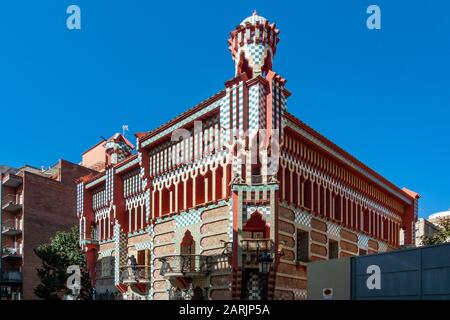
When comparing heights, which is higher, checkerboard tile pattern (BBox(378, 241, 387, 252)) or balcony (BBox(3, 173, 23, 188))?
balcony (BBox(3, 173, 23, 188))

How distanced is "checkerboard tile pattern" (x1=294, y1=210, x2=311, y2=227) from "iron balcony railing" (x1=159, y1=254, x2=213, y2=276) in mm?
4025

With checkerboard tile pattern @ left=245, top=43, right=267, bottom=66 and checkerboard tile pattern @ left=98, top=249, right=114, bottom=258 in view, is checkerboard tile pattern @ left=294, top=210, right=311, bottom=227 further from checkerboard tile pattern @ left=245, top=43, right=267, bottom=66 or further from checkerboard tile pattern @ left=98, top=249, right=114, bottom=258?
checkerboard tile pattern @ left=98, top=249, right=114, bottom=258

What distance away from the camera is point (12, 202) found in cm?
4650

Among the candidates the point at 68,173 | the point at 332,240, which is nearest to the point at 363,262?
the point at 332,240

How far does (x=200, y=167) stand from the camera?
23125 mm

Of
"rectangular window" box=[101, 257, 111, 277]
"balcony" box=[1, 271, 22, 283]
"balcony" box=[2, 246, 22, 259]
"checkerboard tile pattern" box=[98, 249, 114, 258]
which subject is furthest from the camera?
"balcony" box=[2, 246, 22, 259]

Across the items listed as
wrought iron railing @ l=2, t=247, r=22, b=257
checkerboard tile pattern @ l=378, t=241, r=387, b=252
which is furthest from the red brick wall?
checkerboard tile pattern @ l=378, t=241, r=387, b=252

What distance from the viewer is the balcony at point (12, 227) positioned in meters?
45.5

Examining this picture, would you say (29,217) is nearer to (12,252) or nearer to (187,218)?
(12,252)

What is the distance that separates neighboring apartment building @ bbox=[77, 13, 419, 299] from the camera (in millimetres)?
20344
